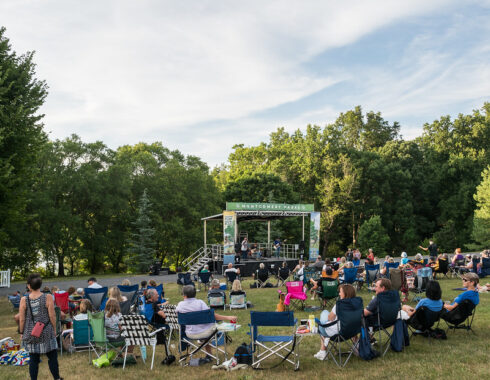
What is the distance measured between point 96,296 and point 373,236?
95.1 feet

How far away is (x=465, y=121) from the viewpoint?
39.3 m

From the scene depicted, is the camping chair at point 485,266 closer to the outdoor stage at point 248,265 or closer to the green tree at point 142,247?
the outdoor stage at point 248,265

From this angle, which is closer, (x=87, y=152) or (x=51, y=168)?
(x=51, y=168)

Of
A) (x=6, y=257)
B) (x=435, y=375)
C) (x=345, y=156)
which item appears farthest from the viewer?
(x=345, y=156)

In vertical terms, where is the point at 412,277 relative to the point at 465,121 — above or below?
below

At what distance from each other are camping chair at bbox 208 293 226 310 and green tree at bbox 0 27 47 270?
756cm

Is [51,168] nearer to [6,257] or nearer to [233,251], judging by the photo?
[6,257]

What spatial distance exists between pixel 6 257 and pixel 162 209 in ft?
35.6

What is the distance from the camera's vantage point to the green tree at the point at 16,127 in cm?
1324

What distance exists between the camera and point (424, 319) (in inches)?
248

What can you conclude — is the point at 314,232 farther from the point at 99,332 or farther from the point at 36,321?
the point at 36,321

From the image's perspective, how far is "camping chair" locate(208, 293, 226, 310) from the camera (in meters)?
10.0

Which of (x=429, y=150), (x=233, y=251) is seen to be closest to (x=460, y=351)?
(x=233, y=251)

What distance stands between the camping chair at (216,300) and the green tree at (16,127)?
24.8 feet
